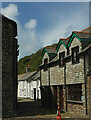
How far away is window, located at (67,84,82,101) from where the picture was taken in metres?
14.5

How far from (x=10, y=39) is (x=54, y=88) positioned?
7.03 meters

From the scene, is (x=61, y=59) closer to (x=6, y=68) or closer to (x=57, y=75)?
(x=57, y=75)

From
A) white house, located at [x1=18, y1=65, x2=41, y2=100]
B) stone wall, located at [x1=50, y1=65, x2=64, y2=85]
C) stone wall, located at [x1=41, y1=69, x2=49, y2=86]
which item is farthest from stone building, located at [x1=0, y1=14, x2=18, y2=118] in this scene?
white house, located at [x1=18, y1=65, x2=41, y2=100]

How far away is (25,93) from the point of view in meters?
44.5

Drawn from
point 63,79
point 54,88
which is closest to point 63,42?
point 63,79

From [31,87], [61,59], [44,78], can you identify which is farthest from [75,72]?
[31,87]

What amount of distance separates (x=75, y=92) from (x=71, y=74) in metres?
1.44

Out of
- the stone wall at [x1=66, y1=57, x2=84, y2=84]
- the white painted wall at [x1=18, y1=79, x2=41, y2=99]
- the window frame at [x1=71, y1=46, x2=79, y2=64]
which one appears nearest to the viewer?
the stone wall at [x1=66, y1=57, x2=84, y2=84]

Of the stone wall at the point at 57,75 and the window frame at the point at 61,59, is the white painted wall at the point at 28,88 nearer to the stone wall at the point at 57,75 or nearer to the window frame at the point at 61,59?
the stone wall at the point at 57,75

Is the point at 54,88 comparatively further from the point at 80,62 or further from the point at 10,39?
the point at 10,39

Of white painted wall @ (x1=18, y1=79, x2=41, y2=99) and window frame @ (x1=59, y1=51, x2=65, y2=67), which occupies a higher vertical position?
window frame @ (x1=59, y1=51, x2=65, y2=67)

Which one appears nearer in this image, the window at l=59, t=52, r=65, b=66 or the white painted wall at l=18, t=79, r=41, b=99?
the window at l=59, t=52, r=65, b=66

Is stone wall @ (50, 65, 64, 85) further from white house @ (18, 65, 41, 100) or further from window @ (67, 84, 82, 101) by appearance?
white house @ (18, 65, 41, 100)

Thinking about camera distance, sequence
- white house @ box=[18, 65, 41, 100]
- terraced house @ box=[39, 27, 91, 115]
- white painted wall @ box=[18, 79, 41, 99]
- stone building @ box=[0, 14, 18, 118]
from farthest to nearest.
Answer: white house @ box=[18, 65, 41, 100], white painted wall @ box=[18, 79, 41, 99], stone building @ box=[0, 14, 18, 118], terraced house @ box=[39, 27, 91, 115]
